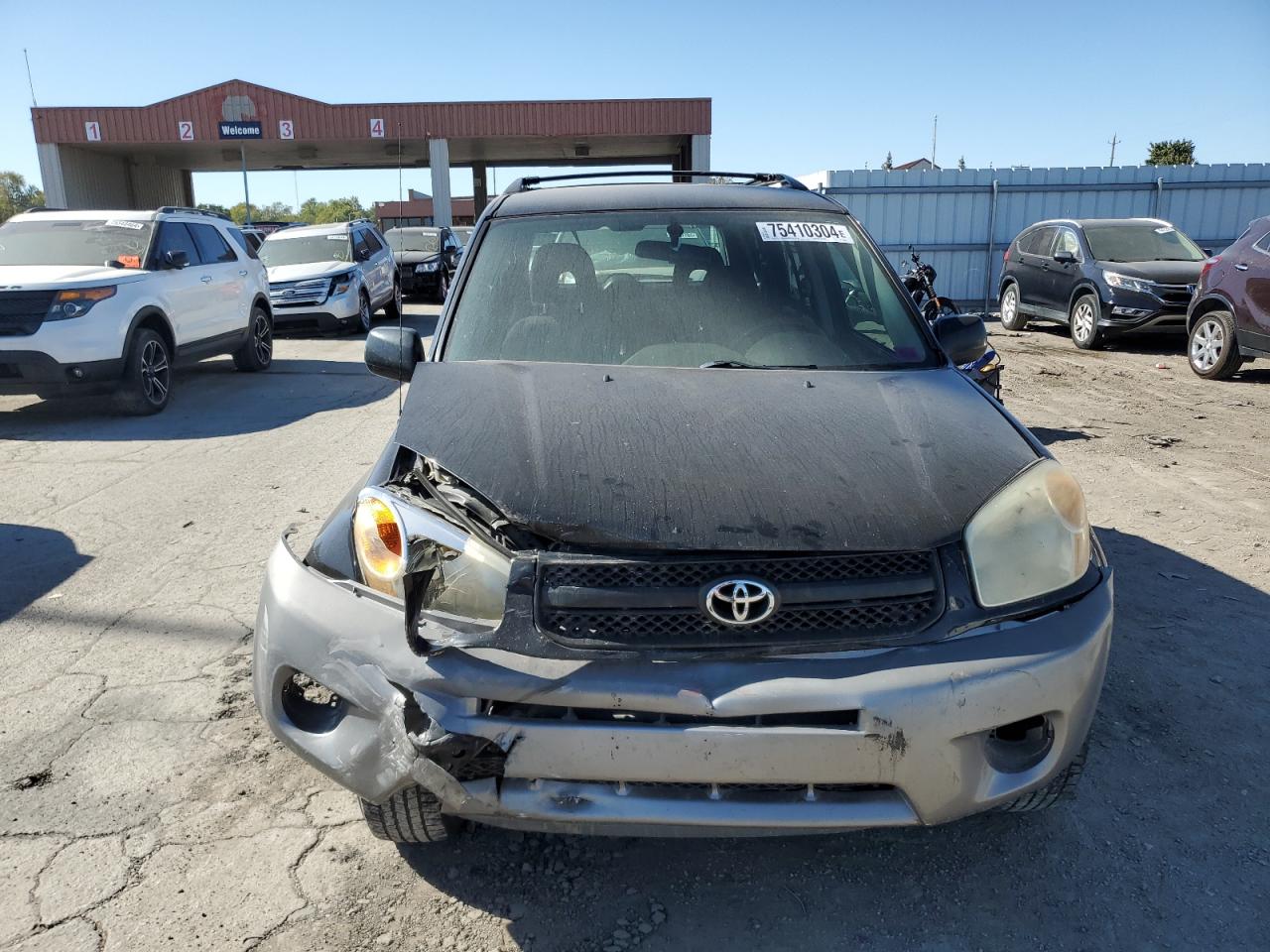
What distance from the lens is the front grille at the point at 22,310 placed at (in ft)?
25.5

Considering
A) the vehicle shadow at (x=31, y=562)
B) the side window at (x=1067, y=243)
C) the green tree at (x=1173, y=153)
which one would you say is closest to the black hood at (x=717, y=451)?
the vehicle shadow at (x=31, y=562)

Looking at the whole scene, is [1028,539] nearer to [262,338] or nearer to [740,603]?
[740,603]

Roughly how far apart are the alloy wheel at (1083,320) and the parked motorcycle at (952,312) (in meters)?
3.01

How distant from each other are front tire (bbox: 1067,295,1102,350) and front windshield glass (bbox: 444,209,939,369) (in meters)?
10.5

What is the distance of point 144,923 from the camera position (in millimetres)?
2211

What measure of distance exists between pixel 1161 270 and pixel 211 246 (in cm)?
1165

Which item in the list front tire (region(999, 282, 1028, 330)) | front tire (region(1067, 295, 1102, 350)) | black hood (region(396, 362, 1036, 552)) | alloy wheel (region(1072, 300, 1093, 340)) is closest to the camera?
black hood (region(396, 362, 1036, 552))

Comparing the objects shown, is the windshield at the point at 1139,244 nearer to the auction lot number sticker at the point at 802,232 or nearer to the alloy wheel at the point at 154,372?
the auction lot number sticker at the point at 802,232

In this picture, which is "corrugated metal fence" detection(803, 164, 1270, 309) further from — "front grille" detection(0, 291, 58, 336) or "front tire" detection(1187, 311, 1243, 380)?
"front grille" detection(0, 291, 58, 336)

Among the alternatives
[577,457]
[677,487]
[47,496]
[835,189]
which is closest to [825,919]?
[677,487]

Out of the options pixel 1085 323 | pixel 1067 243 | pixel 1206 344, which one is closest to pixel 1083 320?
pixel 1085 323

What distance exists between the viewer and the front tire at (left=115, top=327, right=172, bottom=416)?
8.38 meters

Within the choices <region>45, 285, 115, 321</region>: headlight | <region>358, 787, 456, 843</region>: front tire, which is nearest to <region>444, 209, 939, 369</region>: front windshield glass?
<region>358, 787, 456, 843</region>: front tire

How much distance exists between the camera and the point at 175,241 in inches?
377
